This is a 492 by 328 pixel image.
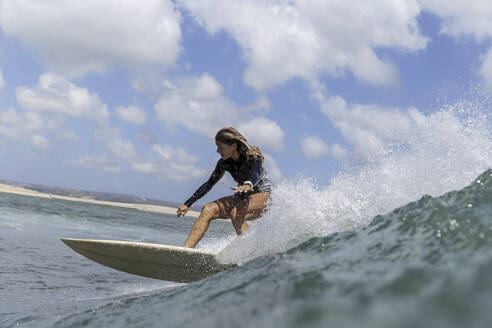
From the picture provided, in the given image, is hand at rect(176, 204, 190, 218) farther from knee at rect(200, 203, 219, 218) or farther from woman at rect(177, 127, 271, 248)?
knee at rect(200, 203, 219, 218)

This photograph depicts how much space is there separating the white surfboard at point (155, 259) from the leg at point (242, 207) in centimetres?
77

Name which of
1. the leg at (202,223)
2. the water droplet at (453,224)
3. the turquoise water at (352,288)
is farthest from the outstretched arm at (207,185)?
the water droplet at (453,224)

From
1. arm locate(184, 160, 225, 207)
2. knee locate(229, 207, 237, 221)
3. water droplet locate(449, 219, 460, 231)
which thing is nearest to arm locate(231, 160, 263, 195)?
knee locate(229, 207, 237, 221)

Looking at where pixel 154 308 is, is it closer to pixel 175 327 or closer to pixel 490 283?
pixel 175 327

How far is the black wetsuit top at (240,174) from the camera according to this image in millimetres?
6477

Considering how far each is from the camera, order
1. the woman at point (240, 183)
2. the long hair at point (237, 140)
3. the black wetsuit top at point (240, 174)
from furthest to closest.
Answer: the black wetsuit top at point (240, 174) → the long hair at point (237, 140) → the woman at point (240, 183)

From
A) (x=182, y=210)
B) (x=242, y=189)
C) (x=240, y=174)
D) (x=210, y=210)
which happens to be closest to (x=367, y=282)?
(x=242, y=189)

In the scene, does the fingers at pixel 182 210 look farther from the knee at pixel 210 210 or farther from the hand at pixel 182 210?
the knee at pixel 210 210

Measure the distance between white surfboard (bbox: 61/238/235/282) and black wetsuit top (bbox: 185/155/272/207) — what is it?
1.09 meters

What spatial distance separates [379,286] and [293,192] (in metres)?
3.97

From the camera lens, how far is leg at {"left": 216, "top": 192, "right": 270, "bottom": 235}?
629cm

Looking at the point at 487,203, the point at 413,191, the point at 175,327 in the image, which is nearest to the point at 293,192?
the point at 413,191

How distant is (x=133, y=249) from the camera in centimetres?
596

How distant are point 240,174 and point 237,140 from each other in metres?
0.55
